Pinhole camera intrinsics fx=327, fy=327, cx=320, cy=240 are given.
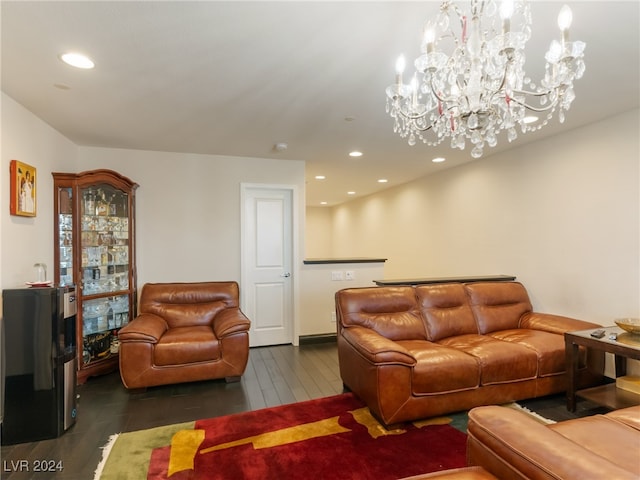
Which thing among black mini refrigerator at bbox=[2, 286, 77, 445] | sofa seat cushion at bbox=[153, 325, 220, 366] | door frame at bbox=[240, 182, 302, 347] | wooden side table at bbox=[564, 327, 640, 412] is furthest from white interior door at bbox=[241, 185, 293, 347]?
wooden side table at bbox=[564, 327, 640, 412]

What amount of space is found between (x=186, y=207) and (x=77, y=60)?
222cm

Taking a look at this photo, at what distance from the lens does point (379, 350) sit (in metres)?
2.22

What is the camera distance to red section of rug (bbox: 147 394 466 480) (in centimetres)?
186

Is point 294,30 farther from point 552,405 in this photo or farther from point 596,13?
point 552,405

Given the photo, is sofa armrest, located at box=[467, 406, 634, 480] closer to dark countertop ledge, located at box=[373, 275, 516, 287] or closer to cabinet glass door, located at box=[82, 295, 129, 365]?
dark countertop ledge, located at box=[373, 275, 516, 287]

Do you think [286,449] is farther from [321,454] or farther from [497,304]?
[497,304]

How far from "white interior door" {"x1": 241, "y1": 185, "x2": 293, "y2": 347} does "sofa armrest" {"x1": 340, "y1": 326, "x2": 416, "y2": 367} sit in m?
2.04

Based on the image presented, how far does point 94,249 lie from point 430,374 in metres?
3.44

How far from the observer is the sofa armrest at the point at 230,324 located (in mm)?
3066

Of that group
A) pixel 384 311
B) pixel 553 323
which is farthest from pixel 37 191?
pixel 553 323

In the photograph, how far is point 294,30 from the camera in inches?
67.4

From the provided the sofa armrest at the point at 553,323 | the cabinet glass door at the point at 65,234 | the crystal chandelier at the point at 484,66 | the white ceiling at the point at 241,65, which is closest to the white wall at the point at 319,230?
the white ceiling at the point at 241,65

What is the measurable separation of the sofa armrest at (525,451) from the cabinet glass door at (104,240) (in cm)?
355

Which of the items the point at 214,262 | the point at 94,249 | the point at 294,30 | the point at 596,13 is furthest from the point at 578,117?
the point at 94,249
